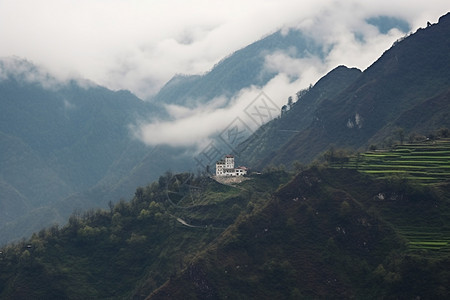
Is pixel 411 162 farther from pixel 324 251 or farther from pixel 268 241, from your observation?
pixel 268 241

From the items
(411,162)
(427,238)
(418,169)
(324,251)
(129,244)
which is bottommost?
(427,238)

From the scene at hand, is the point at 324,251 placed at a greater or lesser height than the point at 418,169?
lesser

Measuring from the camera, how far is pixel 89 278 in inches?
6289

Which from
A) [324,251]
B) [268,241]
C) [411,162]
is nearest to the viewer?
[324,251]

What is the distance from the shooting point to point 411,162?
167500mm

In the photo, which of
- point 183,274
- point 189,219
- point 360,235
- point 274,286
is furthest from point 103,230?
point 360,235

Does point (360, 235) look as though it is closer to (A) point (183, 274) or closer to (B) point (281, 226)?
(B) point (281, 226)

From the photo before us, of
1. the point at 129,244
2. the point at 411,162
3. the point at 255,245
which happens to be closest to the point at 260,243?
the point at 255,245

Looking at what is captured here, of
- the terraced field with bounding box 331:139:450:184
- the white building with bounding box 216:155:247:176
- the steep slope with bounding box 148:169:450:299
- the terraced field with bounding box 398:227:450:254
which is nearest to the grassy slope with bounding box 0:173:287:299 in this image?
the white building with bounding box 216:155:247:176

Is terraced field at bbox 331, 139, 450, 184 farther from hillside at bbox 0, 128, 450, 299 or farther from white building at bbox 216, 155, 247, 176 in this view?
white building at bbox 216, 155, 247, 176

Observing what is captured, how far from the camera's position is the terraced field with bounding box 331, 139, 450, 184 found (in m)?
157

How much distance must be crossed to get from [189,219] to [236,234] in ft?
104

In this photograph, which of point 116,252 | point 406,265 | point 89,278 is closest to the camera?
point 406,265

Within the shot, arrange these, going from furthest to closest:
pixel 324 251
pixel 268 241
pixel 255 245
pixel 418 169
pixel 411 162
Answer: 1. pixel 411 162
2. pixel 418 169
3. pixel 268 241
4. pixel 255 245
5. pixel 324 251
